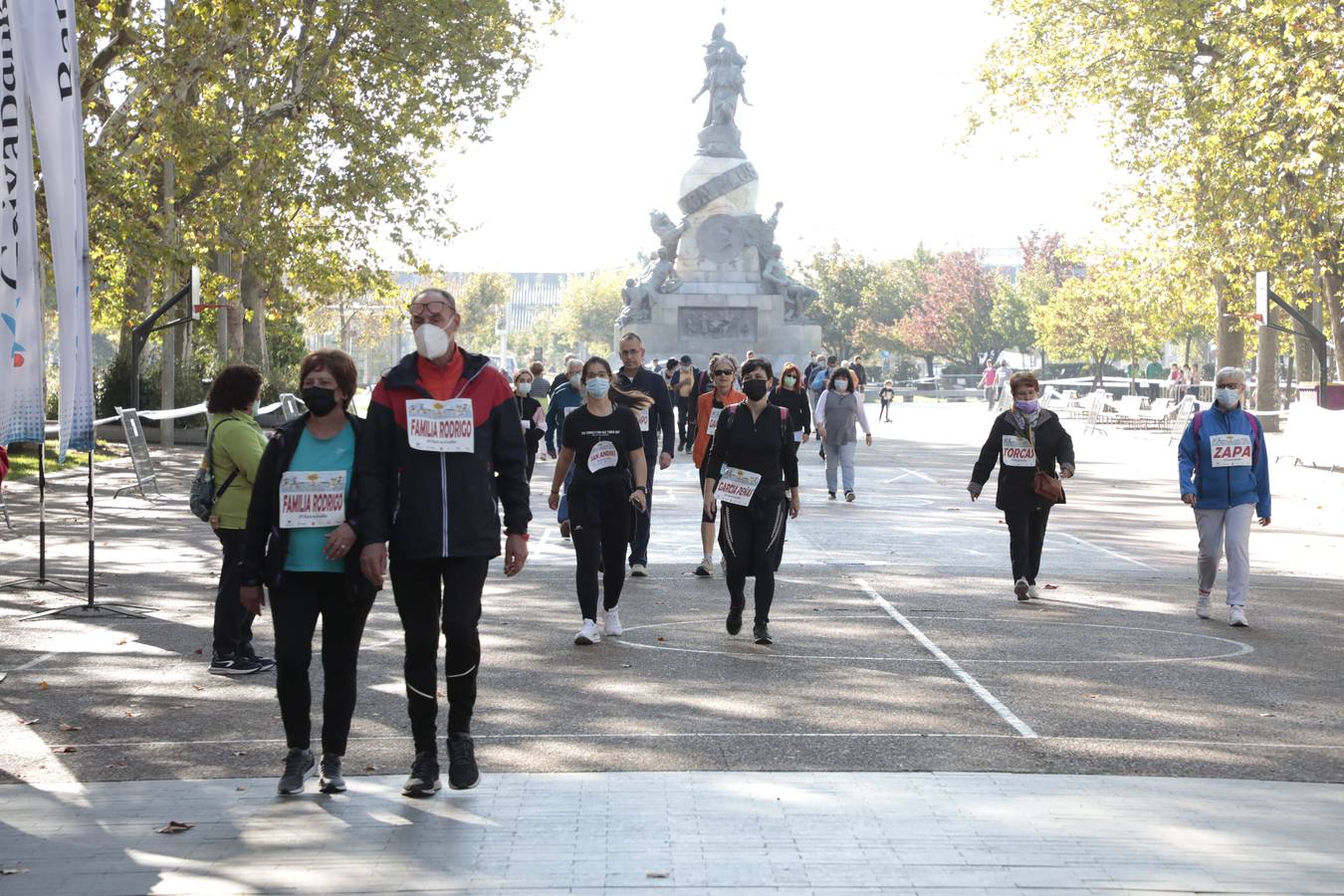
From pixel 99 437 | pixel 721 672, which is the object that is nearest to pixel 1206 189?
pixel 99 437

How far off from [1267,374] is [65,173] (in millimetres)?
37864

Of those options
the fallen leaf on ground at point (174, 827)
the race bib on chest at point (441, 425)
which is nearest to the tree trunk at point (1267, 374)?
the race bib on chest at point (441, 425)

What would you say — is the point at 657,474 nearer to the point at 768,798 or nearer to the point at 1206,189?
the point at 1206,189

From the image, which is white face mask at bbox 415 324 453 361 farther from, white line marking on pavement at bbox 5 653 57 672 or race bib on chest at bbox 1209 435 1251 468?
race bib on chest at bbox 1209 435 1251 468

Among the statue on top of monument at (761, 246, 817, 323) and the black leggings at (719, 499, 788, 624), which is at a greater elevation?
the statue on top of monument at (761, 246, 817, 323)

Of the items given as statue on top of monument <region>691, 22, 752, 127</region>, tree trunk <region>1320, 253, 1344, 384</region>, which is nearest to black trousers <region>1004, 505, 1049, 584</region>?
tree trunk <region>1320, 253, 1344, 384</region>

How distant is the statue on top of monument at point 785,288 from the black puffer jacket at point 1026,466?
4811 cm

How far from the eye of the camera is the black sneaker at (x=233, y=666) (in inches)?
400

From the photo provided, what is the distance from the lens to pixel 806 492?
24641 millimetres

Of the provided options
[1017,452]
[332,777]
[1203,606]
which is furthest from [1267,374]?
[332,777]

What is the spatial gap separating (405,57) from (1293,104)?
49.5ft

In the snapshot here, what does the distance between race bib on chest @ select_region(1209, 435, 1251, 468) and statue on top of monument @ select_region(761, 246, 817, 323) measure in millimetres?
49276

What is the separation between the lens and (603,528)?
11.6 metres

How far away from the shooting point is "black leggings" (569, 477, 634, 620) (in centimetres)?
1138
